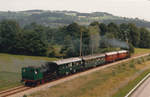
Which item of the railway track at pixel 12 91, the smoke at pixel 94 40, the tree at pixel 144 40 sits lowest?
the tree at pixel 144 40

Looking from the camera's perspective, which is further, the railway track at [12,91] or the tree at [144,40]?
the tree at [144,40]

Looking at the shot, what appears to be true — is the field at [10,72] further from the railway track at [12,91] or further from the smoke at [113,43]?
the smoke at [113,43]

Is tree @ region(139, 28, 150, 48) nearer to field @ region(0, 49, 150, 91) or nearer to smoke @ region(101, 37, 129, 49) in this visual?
smoke @ region(101, 37, 129, 49)

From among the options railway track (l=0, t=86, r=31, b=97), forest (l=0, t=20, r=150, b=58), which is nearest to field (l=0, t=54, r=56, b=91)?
railway track (l=0, t=86, r=31, b=97)

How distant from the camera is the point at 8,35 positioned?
296 feet

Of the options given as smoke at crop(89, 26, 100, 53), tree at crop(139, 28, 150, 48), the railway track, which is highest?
smoke at crop(89, 26, 100, 53)

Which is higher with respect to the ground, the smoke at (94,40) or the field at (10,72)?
the smoke at (94,40)

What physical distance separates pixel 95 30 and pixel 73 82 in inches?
1847

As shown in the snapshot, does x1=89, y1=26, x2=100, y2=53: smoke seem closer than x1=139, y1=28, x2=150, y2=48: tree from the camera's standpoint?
Yes

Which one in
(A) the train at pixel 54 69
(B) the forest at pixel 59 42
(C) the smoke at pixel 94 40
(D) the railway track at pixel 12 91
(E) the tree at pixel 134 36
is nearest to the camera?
(D) the railway track at pixel 12 91

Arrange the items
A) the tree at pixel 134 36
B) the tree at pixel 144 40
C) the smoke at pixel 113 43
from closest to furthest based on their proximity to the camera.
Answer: the smoke at pixel 113 43 → the tree at pixel 134 36 → the tree at pixel 144 40

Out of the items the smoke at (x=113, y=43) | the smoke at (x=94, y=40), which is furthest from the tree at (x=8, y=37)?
the smoke at (x=113, y=43)

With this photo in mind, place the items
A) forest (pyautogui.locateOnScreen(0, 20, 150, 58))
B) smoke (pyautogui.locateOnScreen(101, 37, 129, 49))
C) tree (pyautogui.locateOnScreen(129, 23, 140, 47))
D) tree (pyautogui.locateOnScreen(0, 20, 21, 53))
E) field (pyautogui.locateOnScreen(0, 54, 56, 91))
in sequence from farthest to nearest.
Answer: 1. tree (pyautogui.locateOnScreen(129, 23, 140, 47))
2. tree (pyautogui.locateOnScreen(0, 20, 21, 53))
3. smoke (pyautogui.locateOnScreen(101, 37, 129, 49))
4. forest (pyautogui.locateOnScreen(0, 20, 150, 58))
5. field (pyautogui.locateOnScreen(0, 54, 56, 91))

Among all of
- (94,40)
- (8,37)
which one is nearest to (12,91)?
(94,40)
